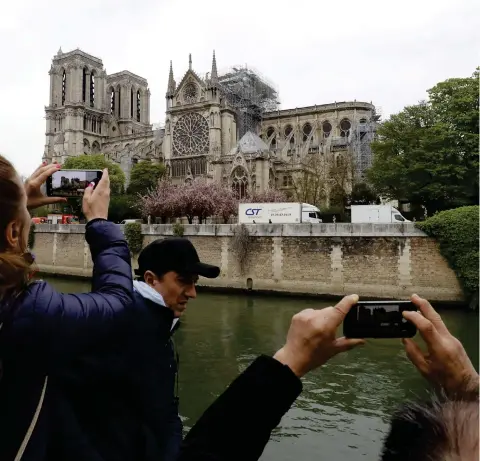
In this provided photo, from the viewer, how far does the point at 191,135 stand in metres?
46.1

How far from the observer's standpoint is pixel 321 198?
34375 mm

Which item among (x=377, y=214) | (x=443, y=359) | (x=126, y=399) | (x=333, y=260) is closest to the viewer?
(x=443, y=359)

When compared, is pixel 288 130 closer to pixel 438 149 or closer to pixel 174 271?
pixel 438 149

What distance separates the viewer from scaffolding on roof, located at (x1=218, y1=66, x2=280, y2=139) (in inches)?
1884

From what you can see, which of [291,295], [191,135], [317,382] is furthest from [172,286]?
[191,135]

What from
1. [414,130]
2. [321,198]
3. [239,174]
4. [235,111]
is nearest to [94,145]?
[235,111]

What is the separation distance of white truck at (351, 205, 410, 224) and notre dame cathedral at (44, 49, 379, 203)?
54.1 feet

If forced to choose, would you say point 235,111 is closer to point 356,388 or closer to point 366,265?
point 366,265

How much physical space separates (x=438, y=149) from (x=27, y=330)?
72.2 ft

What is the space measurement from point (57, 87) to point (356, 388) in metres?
64.0

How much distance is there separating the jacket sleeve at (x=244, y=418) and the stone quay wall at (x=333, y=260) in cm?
1714

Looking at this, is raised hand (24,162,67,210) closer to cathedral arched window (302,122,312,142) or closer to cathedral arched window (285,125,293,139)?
cathedral arched window (302,122,312,142)

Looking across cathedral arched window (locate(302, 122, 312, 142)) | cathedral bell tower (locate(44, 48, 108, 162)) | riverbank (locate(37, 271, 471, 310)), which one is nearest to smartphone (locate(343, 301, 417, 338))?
riverbank (locate(37, 271, 471, 310))

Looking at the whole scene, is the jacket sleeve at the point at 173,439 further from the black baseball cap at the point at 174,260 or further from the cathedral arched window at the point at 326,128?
the cathedral arched window at the point at 326,128
